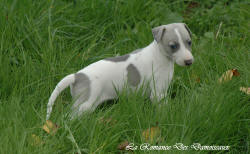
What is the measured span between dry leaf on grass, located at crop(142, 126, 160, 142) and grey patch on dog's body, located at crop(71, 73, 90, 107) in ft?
2.18

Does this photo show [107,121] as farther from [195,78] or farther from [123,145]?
[195,78]

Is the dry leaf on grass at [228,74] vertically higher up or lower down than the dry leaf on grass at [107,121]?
higher up

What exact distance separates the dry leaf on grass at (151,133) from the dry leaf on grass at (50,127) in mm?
690

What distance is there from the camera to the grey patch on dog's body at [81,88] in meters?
3.38

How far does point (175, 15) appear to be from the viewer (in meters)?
5.18

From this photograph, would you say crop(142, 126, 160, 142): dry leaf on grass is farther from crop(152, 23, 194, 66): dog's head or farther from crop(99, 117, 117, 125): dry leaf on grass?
crop(152, 23, 194, 66): dog's head

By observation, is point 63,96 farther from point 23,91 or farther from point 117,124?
point 117,124

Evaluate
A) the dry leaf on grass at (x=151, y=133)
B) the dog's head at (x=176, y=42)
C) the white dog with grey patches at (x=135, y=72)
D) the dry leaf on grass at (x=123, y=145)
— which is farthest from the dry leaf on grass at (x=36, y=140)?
the dog's head at (x=176, y=42)

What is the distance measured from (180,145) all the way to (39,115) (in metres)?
1.14

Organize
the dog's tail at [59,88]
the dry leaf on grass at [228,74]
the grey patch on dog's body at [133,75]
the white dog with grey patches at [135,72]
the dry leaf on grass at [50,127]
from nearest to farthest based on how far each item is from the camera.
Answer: the dry leaf on grass at [50,127], the dog's tail at [59,88], the white dog with grey patches at [135,72], the grey patch on dog's body at [133,75], the dry leaf on grass at [228,74]

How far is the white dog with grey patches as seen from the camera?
3.35 metres

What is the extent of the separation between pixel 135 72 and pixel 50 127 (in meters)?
0.98

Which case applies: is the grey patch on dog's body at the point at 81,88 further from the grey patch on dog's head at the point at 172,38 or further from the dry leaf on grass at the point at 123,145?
the grey patch on dog's head at the point at 172,38

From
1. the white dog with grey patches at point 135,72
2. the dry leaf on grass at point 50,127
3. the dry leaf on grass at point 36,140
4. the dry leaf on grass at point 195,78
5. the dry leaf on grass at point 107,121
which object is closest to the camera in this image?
the dry leaf on grass at point 36,140
